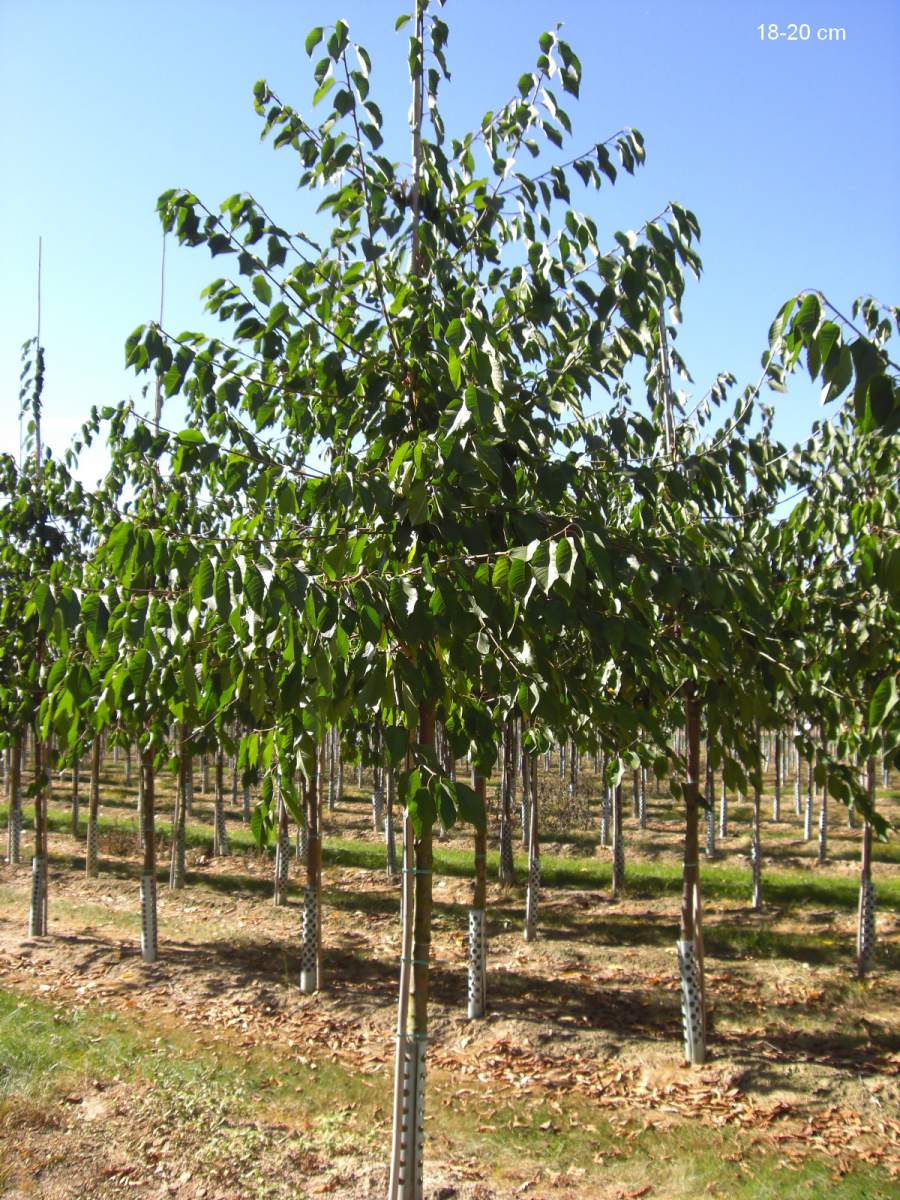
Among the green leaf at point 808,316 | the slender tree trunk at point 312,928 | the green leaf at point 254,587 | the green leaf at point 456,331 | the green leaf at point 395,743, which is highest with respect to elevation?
the green leaf at point 456,331

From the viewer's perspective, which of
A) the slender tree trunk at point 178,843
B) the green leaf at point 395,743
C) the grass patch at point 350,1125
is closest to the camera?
the green leaf at point 395,743

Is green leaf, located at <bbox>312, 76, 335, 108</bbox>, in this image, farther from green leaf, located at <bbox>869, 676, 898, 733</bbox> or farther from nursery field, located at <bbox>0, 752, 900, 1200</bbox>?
nursery field, located at <bbox>0, 752, 900, 1200</bbox>

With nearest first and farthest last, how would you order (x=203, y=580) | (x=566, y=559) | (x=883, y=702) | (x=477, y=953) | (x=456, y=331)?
(x=566, y=559) < (x=203, y=580) < (x=456, y=331) < (x=883, y=702) < (x=477, y=953)

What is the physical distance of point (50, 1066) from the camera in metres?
7.36

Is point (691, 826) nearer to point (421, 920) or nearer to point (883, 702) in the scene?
point (883, 702)

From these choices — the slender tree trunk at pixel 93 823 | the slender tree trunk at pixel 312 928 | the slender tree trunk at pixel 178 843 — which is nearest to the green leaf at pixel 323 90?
the slender tree trunk at pixel 312 928

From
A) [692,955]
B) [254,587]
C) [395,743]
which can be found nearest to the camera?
[254,587]

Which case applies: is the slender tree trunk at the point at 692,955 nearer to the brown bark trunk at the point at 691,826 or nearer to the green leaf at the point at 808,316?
the brown bark trunk at the point at 691,826

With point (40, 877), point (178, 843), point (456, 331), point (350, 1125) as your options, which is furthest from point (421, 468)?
point (178, 843)

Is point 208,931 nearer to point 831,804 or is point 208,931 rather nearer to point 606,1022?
point 606,1022

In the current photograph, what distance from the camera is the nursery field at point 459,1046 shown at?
20.1 feet

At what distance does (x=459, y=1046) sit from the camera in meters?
8.85

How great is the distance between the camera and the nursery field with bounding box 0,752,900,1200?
611 cm

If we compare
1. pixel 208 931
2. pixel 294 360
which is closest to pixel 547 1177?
pixel 294 360
